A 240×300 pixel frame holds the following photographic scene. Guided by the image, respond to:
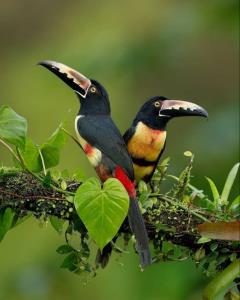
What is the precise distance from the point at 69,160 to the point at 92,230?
409 centimetres

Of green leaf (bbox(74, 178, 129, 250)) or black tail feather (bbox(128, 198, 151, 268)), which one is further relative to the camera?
black tail feather (bbox(128, 198, 151, 268))

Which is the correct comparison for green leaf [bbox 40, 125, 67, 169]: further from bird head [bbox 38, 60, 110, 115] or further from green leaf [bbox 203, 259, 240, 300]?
green leaf [bbox 203, 259, 240, 300]

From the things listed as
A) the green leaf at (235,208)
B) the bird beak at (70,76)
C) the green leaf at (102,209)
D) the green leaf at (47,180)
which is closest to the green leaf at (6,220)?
the green leaf at (47,180)

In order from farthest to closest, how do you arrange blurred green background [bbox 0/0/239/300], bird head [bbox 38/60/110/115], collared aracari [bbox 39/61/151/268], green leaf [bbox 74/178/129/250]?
blurred green background [bbox 0/0/239/300] < bird head [bbox 38/60/110/115] < collared aracari [bbox 39/61/151/268] < green leaf [bbox 74/178/129/250]

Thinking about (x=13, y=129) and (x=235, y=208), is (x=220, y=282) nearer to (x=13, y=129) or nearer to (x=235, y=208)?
(x=235, y=208)

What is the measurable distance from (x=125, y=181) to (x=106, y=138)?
151 millimetres

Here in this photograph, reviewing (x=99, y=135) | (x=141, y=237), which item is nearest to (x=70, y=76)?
(x=99, y=135)

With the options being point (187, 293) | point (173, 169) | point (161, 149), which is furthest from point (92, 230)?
point (173, 169)

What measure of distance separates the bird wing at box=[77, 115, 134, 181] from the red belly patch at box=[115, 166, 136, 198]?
13 mm

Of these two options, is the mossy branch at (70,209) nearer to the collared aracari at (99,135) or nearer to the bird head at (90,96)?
the collared aracari at (99,135)

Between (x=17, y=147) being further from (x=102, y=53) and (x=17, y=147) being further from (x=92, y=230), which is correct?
(x=102, y=53)

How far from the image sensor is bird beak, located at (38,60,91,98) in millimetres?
3096

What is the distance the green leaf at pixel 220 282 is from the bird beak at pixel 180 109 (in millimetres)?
536

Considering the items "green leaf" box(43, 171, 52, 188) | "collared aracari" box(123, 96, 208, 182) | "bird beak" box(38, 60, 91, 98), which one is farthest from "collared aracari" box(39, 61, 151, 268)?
"green leaf" box(43, 171, 52, 188)
